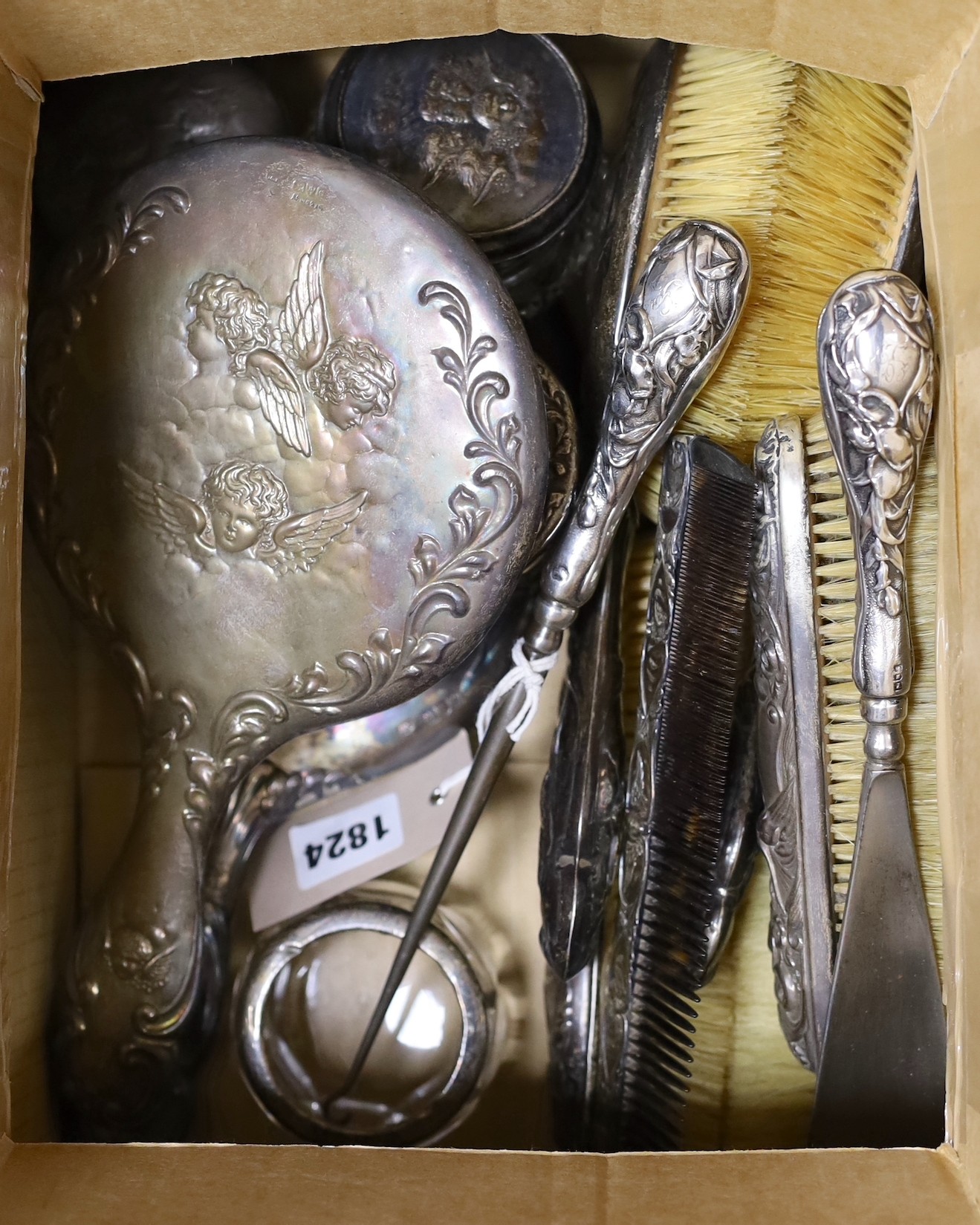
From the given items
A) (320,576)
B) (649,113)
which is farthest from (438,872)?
(649,113)

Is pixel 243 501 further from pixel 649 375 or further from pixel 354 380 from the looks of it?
pixel 649 375

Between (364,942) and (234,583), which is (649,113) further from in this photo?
(364,942)

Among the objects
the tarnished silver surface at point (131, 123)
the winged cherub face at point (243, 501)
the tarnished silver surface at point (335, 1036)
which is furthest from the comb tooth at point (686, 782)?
the tarnished silver surface at point (131, 123)

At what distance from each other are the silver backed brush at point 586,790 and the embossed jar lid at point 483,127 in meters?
0.18

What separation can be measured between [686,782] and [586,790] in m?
0.05

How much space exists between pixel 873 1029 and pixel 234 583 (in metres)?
0.38

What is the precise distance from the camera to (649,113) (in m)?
0.54

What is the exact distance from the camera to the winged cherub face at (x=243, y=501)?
53 centimetres

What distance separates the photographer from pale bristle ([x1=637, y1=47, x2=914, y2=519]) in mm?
509

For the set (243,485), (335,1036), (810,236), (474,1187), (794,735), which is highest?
(810,236)

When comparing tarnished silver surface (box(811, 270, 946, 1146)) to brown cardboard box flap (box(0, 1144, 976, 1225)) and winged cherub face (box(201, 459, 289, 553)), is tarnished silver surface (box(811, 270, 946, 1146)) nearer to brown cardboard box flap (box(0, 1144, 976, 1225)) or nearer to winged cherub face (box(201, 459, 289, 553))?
brown cardboard box flap (box(0, 1144, 976, 1225))

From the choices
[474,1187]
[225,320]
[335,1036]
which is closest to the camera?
[474,1187]

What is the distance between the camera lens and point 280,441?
0.52m

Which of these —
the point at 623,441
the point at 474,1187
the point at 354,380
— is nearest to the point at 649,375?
the point at 623,441
